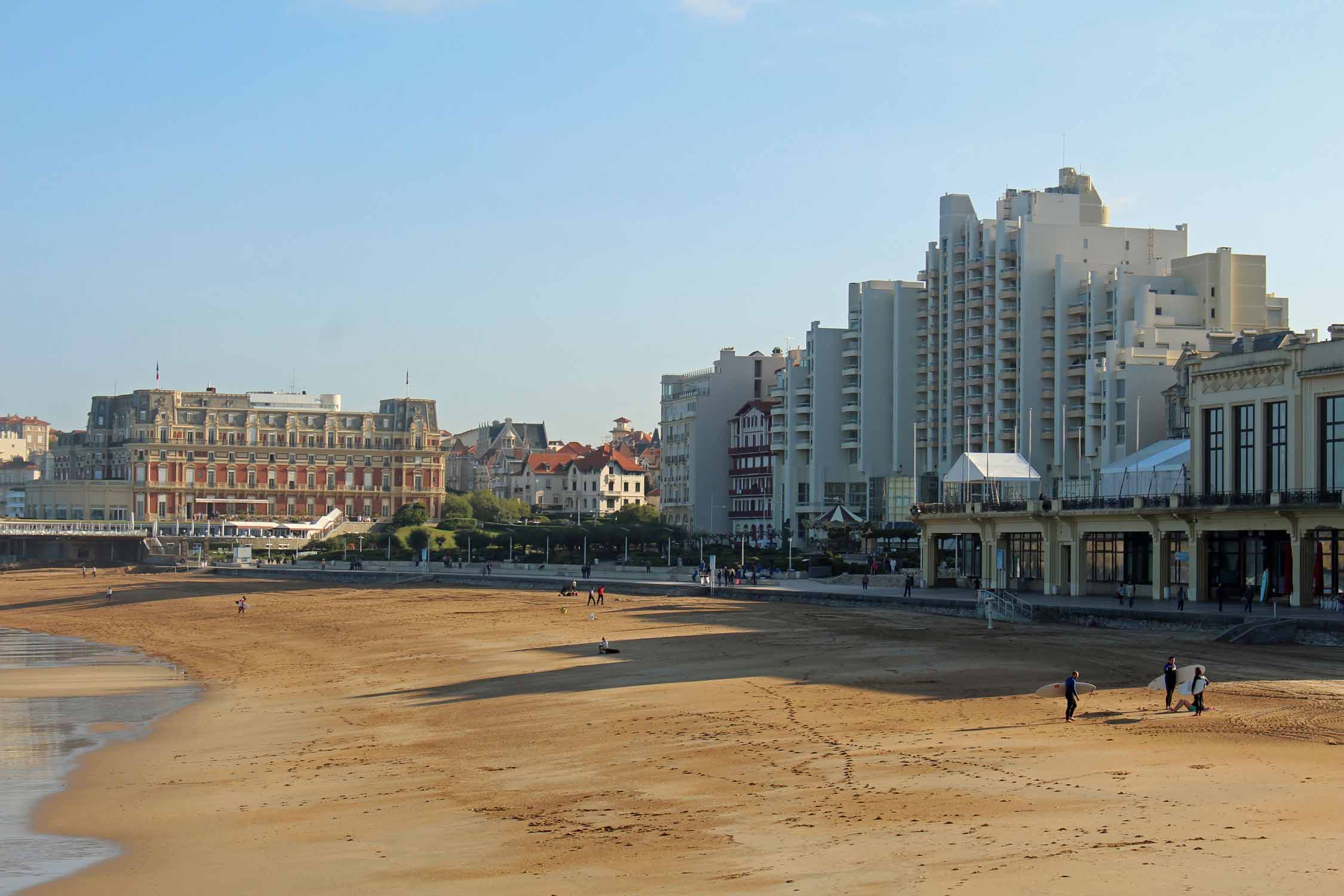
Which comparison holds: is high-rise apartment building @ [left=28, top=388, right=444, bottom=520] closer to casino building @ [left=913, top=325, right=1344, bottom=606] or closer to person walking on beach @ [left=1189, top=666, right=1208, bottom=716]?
casino building @ [left=913, top=325, right=1344, bottom=606]

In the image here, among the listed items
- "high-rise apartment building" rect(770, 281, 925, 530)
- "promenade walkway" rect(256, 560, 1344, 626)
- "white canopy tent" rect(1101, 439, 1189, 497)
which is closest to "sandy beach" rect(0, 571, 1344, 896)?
"promenade walkway" rect(256, 560, 1344, 626)

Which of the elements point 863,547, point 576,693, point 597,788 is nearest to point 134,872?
point 597,788

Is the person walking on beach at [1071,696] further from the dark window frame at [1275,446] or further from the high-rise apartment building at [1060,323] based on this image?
the high-rise apartment building at [1060,323]

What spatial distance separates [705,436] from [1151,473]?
8959 centimetres

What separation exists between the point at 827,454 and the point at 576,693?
3731 inches

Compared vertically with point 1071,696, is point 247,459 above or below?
above

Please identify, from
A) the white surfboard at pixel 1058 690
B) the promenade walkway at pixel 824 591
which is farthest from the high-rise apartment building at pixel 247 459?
the white surfboard at pixel 1058 690

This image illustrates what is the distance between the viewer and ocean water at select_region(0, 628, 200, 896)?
20.2m

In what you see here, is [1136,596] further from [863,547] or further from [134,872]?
[863,547]

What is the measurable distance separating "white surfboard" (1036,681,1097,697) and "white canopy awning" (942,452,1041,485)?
39.4 metres

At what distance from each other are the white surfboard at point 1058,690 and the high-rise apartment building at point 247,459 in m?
135

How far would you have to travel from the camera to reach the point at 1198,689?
26.3 metres

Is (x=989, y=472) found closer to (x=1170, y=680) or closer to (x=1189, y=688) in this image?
(x=1170, y=680)

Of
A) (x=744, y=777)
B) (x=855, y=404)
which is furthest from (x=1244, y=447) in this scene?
(x=855, y=404)
